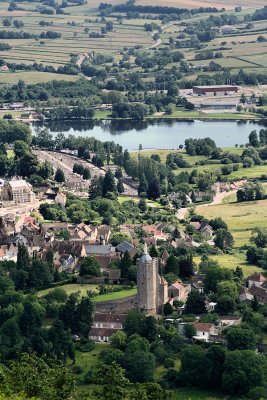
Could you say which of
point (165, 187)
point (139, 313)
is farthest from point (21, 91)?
point (139, 313)

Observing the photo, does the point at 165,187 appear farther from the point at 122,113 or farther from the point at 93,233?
the point at 122,113

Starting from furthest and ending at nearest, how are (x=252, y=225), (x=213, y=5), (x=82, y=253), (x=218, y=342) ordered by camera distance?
1. (x=213, y=5)
2. (x=252, y=225)
3. (x=82, y=253)
4. (x=218, y=342)

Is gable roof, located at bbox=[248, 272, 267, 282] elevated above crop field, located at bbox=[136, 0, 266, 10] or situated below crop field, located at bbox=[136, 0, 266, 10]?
below

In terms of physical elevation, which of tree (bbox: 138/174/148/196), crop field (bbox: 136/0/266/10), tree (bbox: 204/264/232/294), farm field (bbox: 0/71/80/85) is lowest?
farm field (bbox: 0/71/80/85)

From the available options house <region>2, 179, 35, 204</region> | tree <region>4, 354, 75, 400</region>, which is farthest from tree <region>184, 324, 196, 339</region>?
house <region>2, 179, 35, 204</region>

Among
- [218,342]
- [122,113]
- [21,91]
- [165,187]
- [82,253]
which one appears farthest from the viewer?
[21,91]

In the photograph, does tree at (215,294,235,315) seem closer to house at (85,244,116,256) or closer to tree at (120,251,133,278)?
tree at (120,251,133,278)

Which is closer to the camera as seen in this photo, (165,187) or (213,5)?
(165,187)
